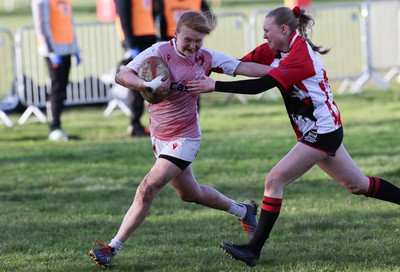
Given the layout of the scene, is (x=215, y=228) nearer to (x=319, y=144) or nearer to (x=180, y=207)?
(x=180, y=207)

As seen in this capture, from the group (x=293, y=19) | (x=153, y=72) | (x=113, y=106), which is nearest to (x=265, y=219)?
(x=153, y=72)

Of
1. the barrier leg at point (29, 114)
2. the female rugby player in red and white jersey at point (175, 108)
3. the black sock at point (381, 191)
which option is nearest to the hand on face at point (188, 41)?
the female rugby player in red and white jersey at point (175, 108)

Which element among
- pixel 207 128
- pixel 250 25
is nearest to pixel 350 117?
pixel 207 128

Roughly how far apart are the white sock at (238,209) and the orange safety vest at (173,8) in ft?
22.6

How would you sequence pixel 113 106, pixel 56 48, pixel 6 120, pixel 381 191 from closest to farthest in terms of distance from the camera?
pixel 381 191 → pixel 56 48 → pixel 6 120 → pixel 113 106

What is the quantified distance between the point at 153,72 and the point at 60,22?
7859 millimetres

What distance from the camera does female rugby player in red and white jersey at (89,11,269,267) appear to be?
6633 millimetres

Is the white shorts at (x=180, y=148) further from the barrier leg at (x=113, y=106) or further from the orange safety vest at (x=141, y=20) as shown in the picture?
the barrier leg at (x=113, y=106)

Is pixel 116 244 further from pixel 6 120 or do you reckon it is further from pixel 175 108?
pixel 6 120

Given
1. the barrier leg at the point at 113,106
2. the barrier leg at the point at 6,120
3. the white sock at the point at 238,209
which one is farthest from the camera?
the barrier leg at the point at 113,106

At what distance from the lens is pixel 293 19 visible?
6750 millimetres

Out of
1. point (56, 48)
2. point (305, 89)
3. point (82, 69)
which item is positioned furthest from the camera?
point (82, 69)

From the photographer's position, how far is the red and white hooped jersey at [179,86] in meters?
6.74

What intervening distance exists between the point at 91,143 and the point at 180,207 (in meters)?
4.71
